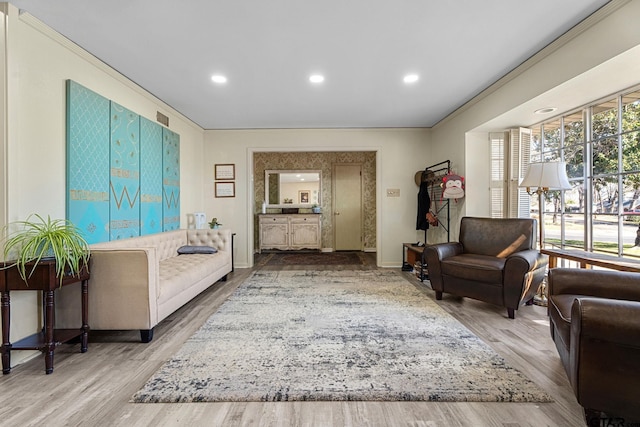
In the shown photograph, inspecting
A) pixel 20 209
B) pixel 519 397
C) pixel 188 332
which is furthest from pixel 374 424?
pixel 20 209

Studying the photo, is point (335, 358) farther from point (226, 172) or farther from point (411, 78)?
point (226, 172)

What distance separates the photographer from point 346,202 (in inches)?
304

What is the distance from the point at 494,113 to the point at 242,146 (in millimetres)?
4021

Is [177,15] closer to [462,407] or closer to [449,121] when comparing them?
[462,407]

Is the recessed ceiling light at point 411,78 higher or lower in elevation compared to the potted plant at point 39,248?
higher

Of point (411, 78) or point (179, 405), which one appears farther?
point (411, 78)

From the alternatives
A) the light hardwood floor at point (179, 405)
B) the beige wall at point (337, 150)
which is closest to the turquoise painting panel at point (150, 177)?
the beige wall at point (337, 150)

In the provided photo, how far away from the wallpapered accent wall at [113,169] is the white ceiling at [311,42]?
49 centimetres

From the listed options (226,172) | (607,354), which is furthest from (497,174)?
(226,172)

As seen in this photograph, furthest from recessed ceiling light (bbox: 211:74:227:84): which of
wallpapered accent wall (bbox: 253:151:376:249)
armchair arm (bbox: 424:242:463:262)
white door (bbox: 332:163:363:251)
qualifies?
white door (bbox: 332:163:363:251)

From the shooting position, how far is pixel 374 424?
4.96 feet

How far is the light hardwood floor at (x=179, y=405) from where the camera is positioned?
1543 mm

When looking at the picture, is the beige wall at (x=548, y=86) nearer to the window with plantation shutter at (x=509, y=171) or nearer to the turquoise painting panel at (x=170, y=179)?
the window with plantation shutter at (x=509, y=171)

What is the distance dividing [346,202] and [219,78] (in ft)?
15.8
